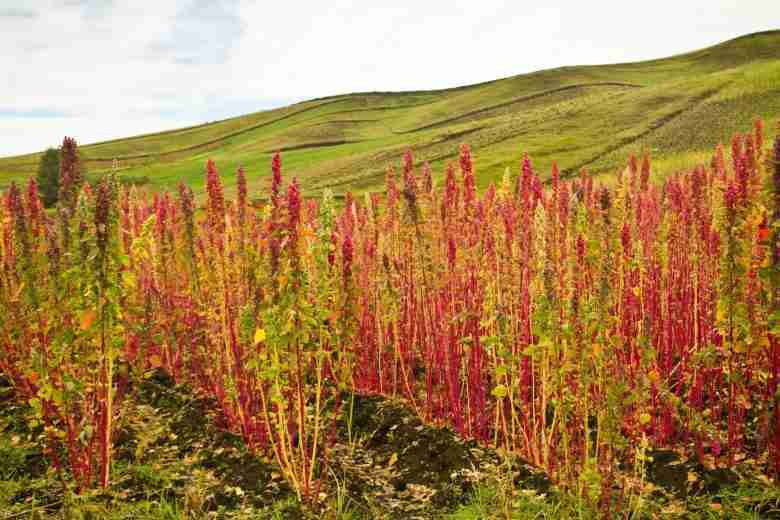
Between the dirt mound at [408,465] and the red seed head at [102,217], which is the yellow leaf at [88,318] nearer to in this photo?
the red seed head at [102,217]

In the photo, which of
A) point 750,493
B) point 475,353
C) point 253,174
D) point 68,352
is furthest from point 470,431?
point 253,174

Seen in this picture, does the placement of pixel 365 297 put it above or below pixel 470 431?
above

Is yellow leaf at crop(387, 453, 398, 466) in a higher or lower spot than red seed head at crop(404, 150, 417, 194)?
lower

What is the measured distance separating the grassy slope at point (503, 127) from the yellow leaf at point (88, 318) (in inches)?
941

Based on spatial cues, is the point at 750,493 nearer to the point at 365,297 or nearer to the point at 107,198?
the point at 365,297

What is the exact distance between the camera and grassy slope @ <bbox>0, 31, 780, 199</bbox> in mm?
39375

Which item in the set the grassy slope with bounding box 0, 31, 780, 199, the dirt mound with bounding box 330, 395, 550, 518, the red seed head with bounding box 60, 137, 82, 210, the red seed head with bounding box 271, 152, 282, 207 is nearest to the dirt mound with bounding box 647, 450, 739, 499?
the dirt mound with bounding box 330, 395, 550, 518

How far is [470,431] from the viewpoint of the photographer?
4582mm

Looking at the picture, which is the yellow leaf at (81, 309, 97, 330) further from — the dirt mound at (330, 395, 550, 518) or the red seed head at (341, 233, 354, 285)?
the dirt mound at (330, 395, 550, 518)

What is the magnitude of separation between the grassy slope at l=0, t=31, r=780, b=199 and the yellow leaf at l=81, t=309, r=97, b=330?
23911 mm

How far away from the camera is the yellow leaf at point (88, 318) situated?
3557 mm

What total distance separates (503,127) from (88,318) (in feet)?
175

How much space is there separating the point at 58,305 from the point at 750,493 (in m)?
4.57

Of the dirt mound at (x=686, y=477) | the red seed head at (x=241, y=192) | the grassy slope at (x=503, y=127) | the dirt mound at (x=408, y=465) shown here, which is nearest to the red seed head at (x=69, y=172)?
the red seed head at (x=241, y=192)
